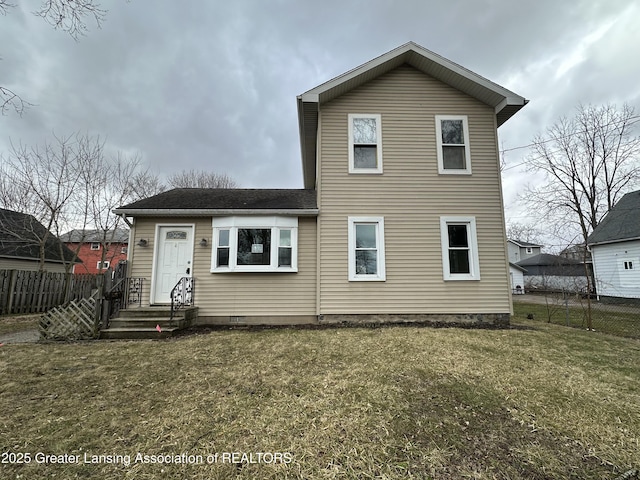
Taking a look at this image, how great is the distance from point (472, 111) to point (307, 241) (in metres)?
6.38

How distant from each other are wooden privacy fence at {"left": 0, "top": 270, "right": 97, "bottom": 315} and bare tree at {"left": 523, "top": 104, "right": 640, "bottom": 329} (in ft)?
90.7

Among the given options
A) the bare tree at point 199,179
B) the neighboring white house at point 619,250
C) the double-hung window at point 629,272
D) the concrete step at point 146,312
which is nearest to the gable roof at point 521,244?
the neighboring white house at point 619,250

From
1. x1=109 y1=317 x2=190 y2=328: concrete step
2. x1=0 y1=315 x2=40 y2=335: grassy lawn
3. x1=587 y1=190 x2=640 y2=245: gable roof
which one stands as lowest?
x1=0 y1=315 x2=40 y2=335: grassy lawn

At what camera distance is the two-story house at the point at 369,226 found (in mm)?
7969

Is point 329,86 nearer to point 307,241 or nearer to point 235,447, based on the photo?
point 307,241

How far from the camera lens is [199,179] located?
2688 centimetres

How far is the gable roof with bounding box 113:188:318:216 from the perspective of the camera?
8.07m

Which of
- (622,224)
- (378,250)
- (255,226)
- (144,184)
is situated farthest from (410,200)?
(144,184)

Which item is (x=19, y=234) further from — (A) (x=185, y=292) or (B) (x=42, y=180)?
(A) (x=185, y=292)

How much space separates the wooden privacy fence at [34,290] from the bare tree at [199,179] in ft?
48.8

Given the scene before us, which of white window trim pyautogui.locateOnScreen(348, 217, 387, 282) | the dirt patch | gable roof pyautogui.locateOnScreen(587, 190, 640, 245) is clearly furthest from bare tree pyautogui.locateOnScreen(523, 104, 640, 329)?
the dirt patch

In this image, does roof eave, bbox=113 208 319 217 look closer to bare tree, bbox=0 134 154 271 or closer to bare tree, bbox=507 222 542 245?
bare tree, bbox=0 134 154 271

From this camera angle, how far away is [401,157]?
8.44 metres

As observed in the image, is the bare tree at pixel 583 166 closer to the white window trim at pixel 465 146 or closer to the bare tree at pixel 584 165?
the bare tree at pixel 584 165
